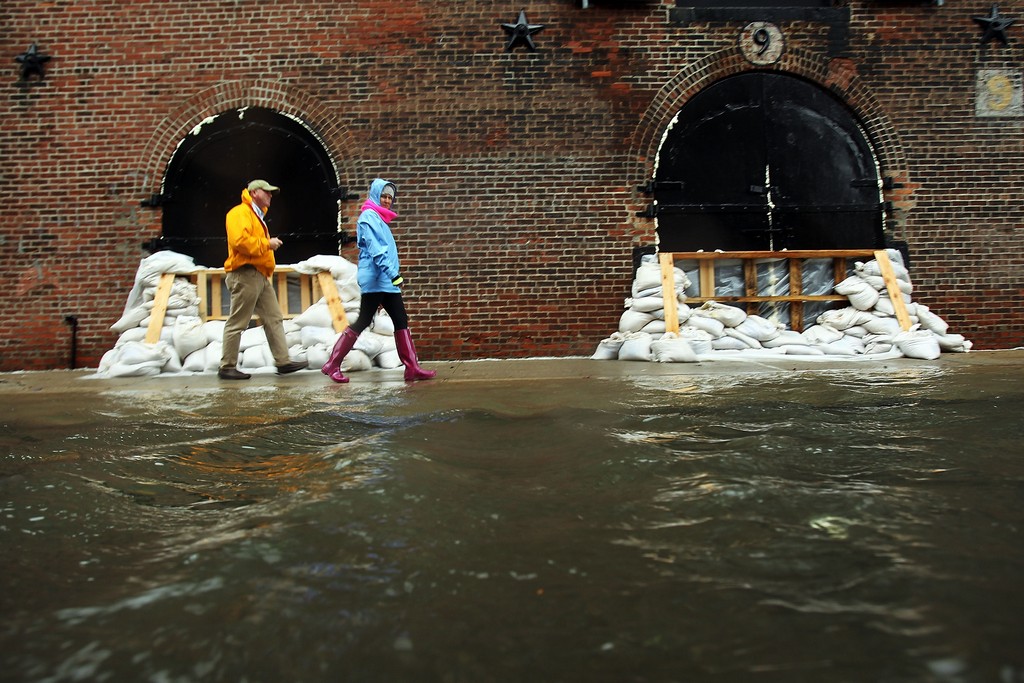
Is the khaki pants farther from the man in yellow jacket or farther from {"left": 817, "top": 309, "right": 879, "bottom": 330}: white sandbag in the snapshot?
{"left": 817, "top": 309, "right": 879, "bottom": 330}: white sandbag

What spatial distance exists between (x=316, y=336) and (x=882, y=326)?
5367 millimetres

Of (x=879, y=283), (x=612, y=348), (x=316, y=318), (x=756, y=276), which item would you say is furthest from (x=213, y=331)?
(x=879, y=283)

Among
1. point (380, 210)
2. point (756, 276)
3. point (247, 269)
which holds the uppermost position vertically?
point (380, 210)

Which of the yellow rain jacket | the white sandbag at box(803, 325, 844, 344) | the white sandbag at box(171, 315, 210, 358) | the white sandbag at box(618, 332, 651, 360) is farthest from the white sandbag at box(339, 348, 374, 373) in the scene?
the white sandbag at box(803, 325, 844, 344)

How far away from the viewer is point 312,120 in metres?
8.55

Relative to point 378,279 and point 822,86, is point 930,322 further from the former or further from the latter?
point 378,279

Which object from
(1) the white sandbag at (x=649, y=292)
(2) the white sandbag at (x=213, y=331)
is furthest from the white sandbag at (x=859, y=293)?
(2) the white sandbag at (x=213, y=331)

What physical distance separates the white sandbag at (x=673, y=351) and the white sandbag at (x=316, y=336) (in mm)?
2977

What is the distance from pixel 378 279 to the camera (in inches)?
255

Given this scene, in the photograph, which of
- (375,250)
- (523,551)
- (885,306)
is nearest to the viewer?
(523,551)

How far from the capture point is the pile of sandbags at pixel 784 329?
7.59 meters

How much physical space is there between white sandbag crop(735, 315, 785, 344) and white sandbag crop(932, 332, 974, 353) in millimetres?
1609

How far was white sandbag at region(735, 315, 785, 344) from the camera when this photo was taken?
7891mm

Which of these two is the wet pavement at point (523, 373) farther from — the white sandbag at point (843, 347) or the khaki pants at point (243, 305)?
the white sandbag at point (843, 347)
